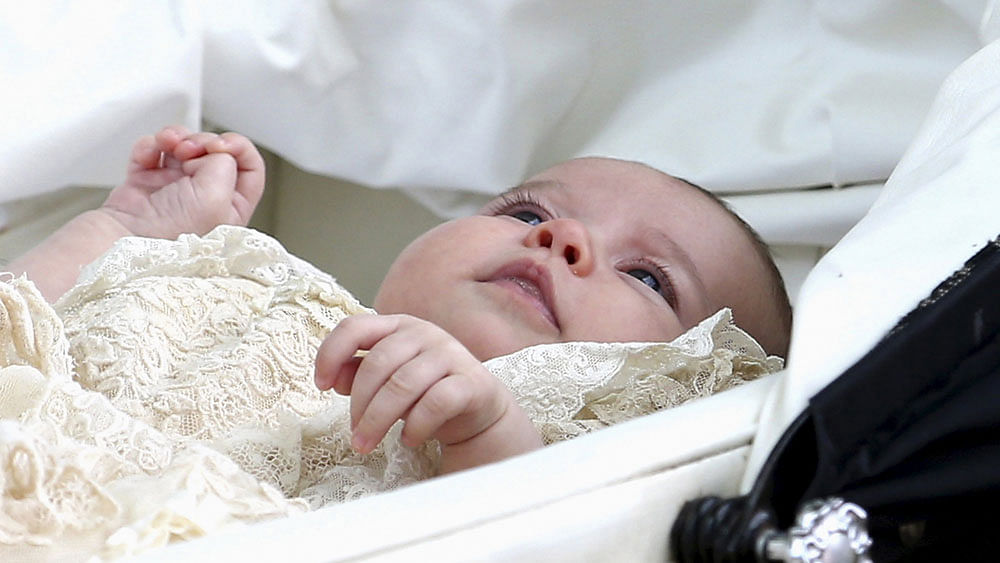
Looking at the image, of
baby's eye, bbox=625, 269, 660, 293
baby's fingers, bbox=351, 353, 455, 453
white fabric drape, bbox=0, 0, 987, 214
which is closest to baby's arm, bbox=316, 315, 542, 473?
baby's fingers, bbox=351, 353, 455, 453

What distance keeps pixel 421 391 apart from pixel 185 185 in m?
0.55

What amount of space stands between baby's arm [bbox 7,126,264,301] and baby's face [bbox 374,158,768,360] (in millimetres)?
229

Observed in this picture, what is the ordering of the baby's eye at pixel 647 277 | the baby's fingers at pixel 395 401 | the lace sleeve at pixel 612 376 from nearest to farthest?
the baby's fingers at pixel 395 401
the lace sleeve at pixel 612 376
the baby's eye at pixel 647 277

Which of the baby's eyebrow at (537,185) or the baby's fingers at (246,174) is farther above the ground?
the baby's eyebrow at (537,185)

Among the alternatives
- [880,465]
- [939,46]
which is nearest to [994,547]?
[880,465]

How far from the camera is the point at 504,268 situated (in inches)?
38.4

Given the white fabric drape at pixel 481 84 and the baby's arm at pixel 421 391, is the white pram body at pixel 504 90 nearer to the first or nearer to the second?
the white fabric drape at pixel 481 84

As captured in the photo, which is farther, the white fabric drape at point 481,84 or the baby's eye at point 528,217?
the white fabric drape at point 481,84

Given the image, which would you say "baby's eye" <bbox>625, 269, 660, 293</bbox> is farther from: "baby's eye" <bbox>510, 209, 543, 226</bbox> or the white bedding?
the white bedding

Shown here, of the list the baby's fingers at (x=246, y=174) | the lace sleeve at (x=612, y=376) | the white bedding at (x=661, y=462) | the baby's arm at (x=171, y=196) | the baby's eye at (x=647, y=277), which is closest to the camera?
the white bedding at (x=661, y=462)

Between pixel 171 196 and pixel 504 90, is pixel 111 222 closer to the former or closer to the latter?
pixel 171 196

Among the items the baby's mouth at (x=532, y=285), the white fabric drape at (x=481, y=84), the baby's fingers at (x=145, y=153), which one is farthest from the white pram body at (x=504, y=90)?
the baby's mouth at (x=532, y=285)

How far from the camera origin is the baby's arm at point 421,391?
28.1 inches

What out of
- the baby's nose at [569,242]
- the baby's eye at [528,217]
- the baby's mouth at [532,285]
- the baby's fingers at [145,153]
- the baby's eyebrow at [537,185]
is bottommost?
the baby's fingers at [145,153]
